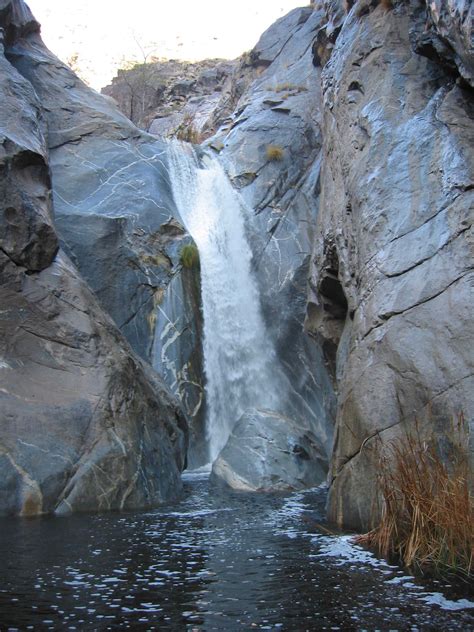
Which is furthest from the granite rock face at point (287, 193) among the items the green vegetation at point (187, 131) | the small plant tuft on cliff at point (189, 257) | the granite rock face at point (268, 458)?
the green vegetation at point (187, 131)

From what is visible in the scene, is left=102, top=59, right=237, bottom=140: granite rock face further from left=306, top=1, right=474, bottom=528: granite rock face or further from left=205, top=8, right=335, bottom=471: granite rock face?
left=306, top=1, right=474, bottom=528: granite rock face

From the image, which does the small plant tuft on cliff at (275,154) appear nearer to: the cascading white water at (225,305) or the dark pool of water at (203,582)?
the cascading white water at (225,305)

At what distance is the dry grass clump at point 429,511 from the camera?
16.4ft

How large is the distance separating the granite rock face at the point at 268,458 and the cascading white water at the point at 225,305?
8.97ft

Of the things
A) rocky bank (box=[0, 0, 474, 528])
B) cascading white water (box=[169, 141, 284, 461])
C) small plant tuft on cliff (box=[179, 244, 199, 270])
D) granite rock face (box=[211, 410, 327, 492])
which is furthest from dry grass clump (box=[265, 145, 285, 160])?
granite rock face (box=[211, 410, 327, 492])

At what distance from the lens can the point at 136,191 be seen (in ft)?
55.4

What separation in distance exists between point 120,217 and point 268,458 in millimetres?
7369

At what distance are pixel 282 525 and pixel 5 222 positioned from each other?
5931 millimetres

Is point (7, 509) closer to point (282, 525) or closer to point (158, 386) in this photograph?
point (282, 525)

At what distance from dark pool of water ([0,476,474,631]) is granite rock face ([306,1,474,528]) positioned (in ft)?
4.59

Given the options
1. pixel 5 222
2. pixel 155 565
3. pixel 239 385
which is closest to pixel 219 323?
pixel 239 385

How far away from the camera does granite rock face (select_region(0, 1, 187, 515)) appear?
8.55 meters

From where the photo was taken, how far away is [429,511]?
521cm

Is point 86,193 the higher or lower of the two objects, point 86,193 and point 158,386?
the higher
